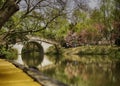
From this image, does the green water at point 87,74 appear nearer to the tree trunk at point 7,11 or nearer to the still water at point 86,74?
the still water at point 86,74

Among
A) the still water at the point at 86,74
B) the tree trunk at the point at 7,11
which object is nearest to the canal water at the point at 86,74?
the still water at the point at 86,74

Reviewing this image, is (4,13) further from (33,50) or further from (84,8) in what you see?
(33,50)

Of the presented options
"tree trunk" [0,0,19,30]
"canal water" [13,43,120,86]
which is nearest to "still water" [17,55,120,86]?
"canal water" [13,43,120,86]

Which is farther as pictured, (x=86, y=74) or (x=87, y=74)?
(x=86, y=74)

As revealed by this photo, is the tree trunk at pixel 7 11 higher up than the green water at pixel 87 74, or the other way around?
the tree trunk at pixel 7 11

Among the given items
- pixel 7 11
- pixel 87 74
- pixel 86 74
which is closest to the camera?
pixel 7 11

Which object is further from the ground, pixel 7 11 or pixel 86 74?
pixel 7 11

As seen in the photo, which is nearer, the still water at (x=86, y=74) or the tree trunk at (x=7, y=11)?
the tree trunk at (x=7, y=11)

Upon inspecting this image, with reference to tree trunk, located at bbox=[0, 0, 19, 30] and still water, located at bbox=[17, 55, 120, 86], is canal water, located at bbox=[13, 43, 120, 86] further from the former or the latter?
tree trunk, located at bbox=[0, 0, 19, 30]

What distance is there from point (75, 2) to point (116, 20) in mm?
40383

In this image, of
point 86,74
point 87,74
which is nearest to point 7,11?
point 87,74

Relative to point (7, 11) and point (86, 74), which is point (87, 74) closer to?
point (86, 74)

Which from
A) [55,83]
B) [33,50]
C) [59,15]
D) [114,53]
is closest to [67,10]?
[59,15]

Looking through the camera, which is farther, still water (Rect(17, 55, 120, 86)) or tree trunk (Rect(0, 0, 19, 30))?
still water (Rect(17, 55, 120, 86))
